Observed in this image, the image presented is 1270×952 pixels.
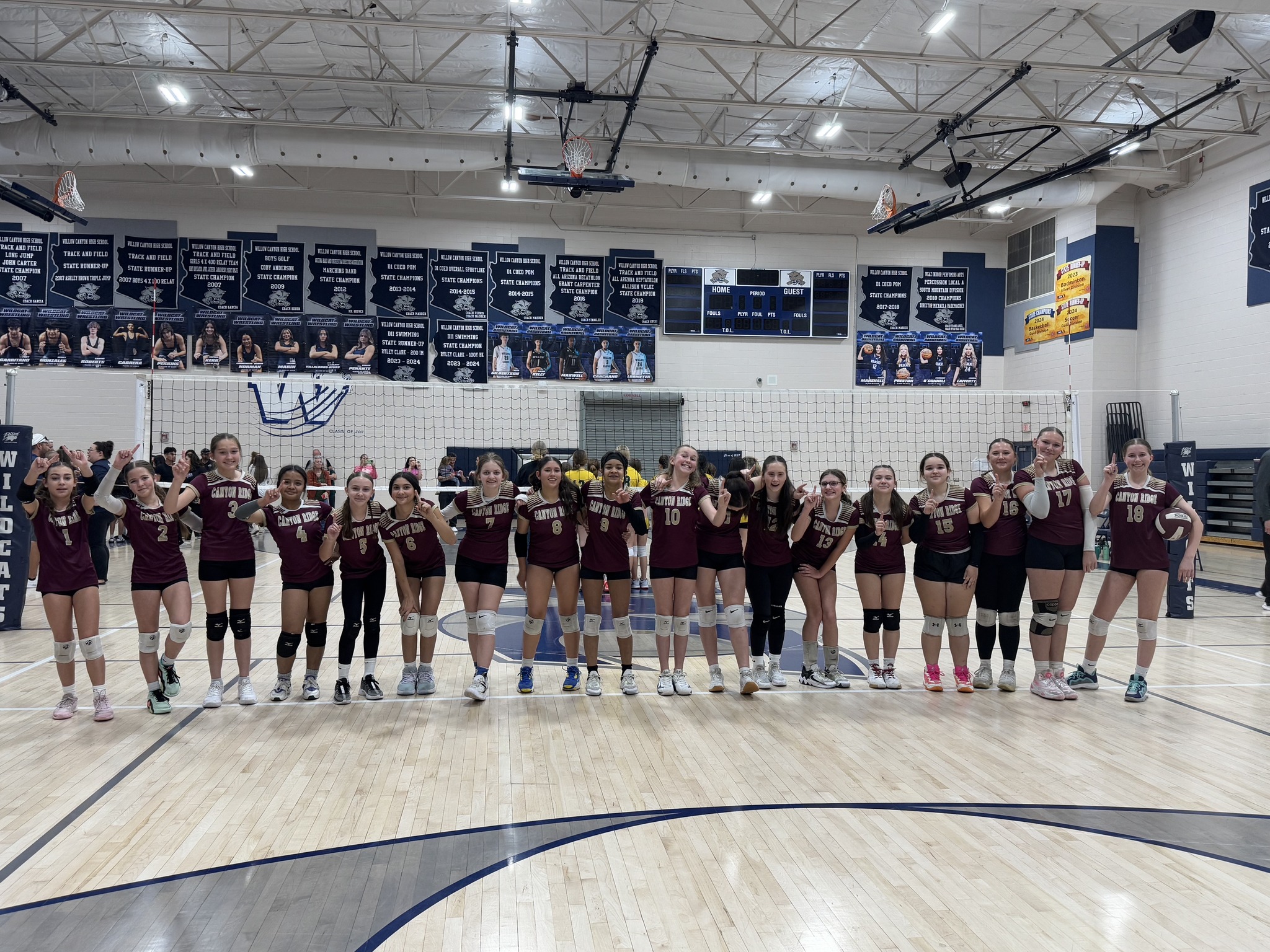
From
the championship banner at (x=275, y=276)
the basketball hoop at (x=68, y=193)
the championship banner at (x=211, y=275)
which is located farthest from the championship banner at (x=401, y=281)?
the basketball hoop at (x=68, y=193)

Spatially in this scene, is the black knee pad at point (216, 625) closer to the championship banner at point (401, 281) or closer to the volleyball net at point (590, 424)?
the volleyball net at point (590, 424)

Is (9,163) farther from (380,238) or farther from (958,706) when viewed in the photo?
(958,706)

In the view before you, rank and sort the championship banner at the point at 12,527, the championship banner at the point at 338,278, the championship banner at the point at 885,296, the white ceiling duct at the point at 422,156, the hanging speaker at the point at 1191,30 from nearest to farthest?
the championship banner at the point at 12,527, the hanging speaker at the point at 1191,30, the white ceiling duct at the point at 422,156, the championship banner at the point at 338,278, the championship banner at the point at 885,296

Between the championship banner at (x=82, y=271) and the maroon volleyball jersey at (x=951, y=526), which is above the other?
the championship banner at (x=82, y=271)

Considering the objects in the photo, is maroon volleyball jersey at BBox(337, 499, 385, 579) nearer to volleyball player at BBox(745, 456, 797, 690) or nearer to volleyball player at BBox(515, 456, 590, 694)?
volleyball player at BBox(515, 456, 590, 694)

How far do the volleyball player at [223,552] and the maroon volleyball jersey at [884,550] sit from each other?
12.7 feet

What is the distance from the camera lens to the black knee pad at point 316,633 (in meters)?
5.20

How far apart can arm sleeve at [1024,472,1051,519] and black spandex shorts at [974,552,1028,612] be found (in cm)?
32

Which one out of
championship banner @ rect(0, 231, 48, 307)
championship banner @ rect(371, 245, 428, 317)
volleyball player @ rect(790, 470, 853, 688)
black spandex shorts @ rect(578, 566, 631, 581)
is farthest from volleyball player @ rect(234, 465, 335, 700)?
championship banner @ rect(0, 231, 48, 307)

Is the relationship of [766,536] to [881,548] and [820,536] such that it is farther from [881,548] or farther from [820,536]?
[881,548]

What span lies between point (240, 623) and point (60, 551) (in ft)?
3.46

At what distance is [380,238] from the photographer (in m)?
16.5

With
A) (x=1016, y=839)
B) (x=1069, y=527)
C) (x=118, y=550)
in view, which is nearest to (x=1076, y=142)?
(x=1069, y=527)

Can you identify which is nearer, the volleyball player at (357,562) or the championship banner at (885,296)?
the volleyball player at (357,562)
